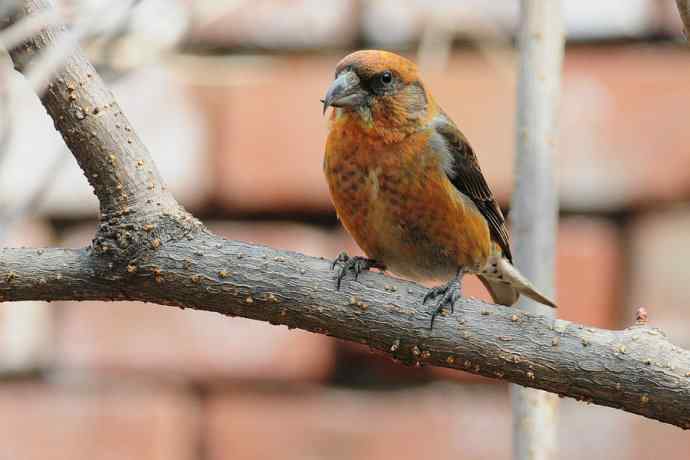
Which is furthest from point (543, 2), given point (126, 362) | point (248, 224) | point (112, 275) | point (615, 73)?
point (126, 362)

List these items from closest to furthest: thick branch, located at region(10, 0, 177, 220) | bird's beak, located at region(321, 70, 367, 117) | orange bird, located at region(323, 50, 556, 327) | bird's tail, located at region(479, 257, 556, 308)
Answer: thick branch, located at region(10, 0, 177, 220) < bird's beak, located at region(321, 70, 367, 117) < orange bird, located at region(323, 50, 556, 327) < bird's tail, located at region(479, 257, 556, 308)

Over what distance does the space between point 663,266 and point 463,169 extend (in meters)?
1.21

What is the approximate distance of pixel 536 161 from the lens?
7.03 feet

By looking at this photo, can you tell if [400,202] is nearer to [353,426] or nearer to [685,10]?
[685,10]

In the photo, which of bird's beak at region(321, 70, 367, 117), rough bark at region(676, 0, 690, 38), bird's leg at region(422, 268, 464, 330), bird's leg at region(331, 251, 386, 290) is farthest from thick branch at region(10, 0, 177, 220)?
rough bark at region(676, 0, 690, 38)

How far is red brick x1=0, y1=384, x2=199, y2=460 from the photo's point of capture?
11.8 feet

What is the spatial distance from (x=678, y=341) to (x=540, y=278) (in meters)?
1.48

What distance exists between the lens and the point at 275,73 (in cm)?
360

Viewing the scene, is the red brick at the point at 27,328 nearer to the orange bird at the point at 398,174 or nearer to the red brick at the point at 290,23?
the red brick at the point at 290,23

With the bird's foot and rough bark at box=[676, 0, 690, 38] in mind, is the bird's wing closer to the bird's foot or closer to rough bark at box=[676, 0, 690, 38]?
the bird's foot

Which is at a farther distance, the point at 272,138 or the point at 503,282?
the point at 272,138

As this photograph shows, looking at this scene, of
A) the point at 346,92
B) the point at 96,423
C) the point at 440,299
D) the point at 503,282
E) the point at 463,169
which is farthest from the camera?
the point at 96,423

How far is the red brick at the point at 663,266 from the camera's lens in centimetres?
351

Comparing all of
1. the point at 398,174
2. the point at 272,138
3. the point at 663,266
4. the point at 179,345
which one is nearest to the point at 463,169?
the point at 398,174
